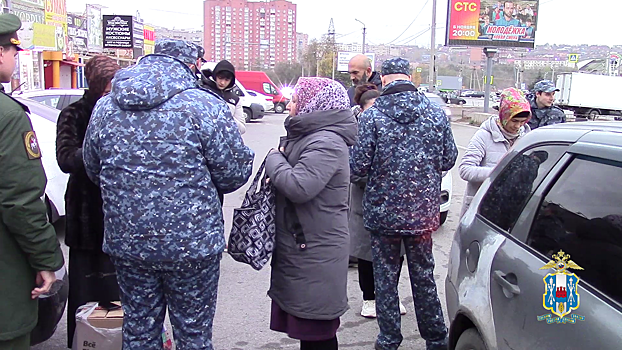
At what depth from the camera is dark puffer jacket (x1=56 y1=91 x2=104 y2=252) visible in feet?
10.8

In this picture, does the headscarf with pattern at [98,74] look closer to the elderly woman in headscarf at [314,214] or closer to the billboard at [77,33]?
the elderly woman in headscarf at [314,214]

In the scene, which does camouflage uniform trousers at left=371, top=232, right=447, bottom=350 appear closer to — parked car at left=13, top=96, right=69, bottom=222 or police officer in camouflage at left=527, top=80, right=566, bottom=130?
police officer in camouflage at left=527, top=80, right=566, bottom=130

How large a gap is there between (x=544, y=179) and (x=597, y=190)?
0.36 meters

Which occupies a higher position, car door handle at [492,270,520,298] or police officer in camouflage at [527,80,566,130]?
police officer in camouflage at [527,80,566,130]

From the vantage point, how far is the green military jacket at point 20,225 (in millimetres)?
2293

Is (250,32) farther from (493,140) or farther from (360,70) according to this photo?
(493,140)

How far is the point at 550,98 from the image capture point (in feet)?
18.4

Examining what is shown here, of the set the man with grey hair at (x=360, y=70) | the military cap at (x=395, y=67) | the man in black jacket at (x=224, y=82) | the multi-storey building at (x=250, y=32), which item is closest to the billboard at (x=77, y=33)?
the man in black jacket at (x=224, y=82)

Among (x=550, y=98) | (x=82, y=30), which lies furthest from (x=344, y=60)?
(x=550, y=98)

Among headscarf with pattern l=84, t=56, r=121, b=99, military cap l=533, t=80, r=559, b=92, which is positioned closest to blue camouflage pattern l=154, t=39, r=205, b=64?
headscarf with pattern l=84, t=56, r=121, b=99

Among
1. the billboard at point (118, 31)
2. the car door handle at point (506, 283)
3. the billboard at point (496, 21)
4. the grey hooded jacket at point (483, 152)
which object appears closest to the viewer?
the car door handle at point (506, 283)

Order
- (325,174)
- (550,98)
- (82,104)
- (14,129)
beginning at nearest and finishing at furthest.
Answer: (14,129), (325,174), (82,104), (550,98)

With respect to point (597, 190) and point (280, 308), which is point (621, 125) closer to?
point (597, 190)

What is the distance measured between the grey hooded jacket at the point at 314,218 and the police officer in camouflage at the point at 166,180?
326 mm
